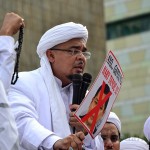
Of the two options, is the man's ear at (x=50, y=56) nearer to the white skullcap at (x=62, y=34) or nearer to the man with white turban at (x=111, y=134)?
the white skullcap at (x=62, y=34)

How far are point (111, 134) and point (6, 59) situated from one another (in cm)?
236

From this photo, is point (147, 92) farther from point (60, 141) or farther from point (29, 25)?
point (60, 141)

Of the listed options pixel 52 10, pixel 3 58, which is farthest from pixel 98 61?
pixel 3 58

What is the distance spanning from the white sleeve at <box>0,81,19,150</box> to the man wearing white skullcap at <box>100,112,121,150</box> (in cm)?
278

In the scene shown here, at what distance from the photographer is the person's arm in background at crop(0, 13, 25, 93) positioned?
5531 mm

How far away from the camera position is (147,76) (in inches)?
1281

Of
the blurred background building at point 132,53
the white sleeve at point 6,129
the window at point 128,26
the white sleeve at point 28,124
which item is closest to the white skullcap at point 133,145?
the white sleeve at point 28,124

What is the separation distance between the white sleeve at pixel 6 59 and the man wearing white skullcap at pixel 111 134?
2105 mm

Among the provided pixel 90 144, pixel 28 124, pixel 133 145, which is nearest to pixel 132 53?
pixel 133 145

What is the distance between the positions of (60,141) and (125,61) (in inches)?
1081

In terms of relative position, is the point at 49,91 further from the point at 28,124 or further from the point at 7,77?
the point at 7,77

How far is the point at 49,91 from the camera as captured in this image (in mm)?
6539

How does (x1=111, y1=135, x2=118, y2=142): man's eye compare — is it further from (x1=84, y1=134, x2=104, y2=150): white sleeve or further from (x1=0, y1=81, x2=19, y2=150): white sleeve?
(x1=0, y1=81, x2=19, y2=150): white sleeve

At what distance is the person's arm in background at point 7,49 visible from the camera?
553 cm
